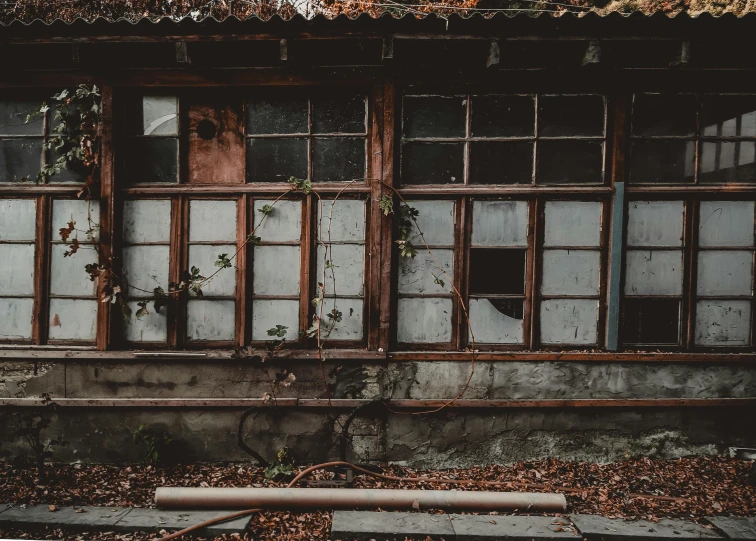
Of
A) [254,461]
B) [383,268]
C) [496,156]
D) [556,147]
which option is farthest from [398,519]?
[556,147]

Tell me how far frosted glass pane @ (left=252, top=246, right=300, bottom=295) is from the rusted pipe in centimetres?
198

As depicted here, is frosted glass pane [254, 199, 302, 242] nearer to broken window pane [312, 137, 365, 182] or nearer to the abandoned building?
the abandoned building

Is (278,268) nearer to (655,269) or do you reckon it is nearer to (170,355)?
(170,355)

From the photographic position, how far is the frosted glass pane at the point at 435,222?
5.16 metres

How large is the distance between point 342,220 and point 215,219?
4.52 ft

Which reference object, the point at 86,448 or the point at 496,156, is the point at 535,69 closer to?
the point at 496,156

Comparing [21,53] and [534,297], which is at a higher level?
[21,53]

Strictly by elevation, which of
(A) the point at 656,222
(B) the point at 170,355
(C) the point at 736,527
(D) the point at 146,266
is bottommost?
(C) the point at 736,527

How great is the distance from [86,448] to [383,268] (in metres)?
3.69

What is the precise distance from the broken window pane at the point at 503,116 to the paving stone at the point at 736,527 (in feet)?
12.9

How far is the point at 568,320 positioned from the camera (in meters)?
5.18

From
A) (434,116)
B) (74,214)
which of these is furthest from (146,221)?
(434,116)

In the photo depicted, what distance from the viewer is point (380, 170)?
5.04m

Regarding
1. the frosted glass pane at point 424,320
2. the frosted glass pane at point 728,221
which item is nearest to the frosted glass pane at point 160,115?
the frosted glass pane at point 424,320
